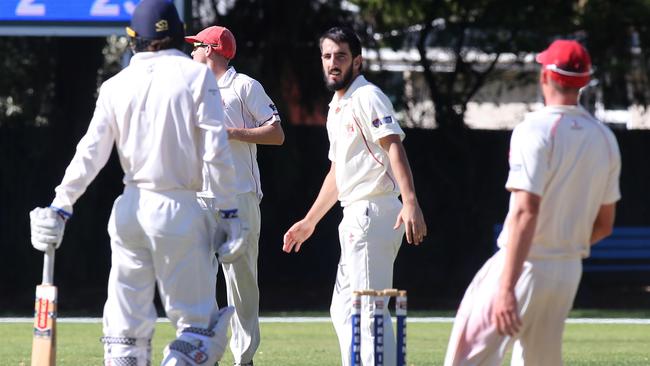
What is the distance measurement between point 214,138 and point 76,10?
7.74m

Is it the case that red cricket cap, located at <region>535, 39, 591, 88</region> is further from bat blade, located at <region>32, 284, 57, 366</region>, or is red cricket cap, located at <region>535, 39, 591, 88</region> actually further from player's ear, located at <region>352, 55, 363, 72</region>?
bat blade, located at <region>32, 284, 57, 366</region>

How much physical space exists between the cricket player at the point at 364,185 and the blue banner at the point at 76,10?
6.04 metres

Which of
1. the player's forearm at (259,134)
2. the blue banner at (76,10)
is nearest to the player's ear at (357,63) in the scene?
the player's forearm at (259,134)

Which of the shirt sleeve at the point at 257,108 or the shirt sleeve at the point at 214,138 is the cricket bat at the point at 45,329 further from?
the shirt sleeve at the point at 257,108

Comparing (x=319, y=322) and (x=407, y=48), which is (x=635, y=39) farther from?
(x=319, y=322)

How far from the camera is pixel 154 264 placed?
6617 mm

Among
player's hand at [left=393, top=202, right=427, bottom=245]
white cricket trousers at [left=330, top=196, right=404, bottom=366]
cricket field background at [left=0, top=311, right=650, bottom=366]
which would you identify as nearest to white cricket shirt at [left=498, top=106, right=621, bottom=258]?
player's hand at [left=393, top=202, right=427, bottom=245]

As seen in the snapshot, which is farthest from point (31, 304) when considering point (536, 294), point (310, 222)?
point (536, 294)

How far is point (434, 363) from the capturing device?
10609 mm

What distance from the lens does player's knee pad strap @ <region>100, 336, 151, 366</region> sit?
6.57 m

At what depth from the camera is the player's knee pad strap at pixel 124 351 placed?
21.5 ft

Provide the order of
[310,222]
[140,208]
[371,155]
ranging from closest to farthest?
1. [140,208]
2. [371,155]
3. [310,222]

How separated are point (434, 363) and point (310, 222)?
2.52 metres

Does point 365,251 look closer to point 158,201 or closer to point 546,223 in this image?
point 158,201
